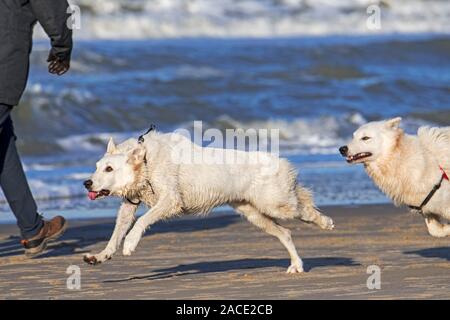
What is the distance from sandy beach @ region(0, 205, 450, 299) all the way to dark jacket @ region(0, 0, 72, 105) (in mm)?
1347

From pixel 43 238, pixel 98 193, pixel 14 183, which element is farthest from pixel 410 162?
pixel 14 183

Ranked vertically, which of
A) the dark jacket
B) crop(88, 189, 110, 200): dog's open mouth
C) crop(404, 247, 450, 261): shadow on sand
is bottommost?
crop(404, 247, 450, 261): shadow on sand

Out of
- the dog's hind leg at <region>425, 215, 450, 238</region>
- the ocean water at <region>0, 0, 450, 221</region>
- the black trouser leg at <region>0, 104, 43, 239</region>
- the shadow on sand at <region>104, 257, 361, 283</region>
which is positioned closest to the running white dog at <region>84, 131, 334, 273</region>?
the shadow on sand at <region>104, 257, 361, 283</region>

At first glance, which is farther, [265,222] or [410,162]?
[265,222]

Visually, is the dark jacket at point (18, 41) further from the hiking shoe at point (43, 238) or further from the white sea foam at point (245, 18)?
the white sea foam at point (245, 18)

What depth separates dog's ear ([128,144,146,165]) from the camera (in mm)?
7363

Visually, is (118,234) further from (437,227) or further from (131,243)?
(437,227)

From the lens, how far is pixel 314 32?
35.2 m

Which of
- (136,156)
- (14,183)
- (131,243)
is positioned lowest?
(131,243)

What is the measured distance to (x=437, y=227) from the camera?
303 inches

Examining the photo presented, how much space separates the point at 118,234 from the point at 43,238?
98cm

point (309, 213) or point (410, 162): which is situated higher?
point (410, 162)

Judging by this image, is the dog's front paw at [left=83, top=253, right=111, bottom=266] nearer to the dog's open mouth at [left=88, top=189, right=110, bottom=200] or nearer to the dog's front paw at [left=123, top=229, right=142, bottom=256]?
the dog's front paw at [left=123, top=229, right=142, bottom=256]

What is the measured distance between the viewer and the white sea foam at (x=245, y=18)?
31.6 m
